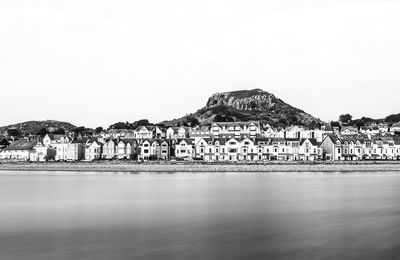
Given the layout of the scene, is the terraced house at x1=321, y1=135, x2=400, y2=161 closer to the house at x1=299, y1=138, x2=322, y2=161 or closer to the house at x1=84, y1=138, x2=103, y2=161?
the house at x1=299, y1=138, x2=322, y2=161

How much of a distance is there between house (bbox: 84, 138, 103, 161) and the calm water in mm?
49092

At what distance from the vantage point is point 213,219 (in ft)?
76.4

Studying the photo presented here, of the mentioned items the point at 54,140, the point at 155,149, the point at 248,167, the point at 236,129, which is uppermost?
the point at 236,129

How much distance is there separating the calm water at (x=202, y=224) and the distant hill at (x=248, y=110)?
342 feet

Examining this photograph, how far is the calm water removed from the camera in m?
16.5

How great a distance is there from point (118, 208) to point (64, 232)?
7.79m

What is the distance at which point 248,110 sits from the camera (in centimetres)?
15912

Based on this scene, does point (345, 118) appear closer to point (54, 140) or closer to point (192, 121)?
point (192, 121)

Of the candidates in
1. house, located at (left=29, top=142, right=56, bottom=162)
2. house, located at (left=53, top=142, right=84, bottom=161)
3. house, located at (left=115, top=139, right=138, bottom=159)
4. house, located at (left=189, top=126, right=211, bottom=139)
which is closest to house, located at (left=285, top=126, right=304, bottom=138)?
house, located at (left=189, top=126, right=211, bottom=139)

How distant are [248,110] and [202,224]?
13816cm

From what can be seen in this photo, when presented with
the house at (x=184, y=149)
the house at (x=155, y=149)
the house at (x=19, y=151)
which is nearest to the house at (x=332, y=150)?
the house at (x=184, y=149)

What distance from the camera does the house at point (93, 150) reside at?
86188mm

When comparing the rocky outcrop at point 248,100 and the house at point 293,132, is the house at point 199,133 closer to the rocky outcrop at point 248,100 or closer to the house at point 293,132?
the house at point 293,132

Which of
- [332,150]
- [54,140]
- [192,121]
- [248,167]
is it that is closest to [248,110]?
[192,121]
